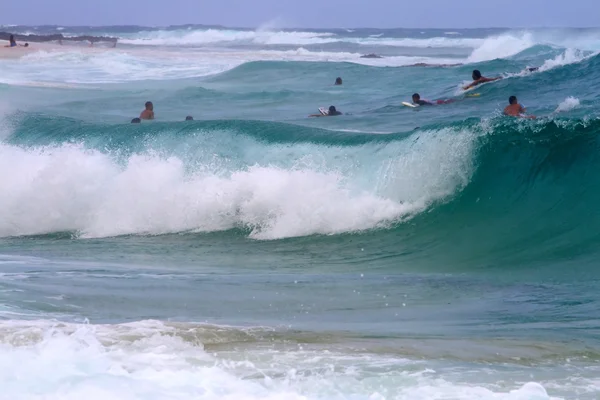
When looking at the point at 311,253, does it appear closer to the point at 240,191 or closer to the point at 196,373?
the point at 240,191

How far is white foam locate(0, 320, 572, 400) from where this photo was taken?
481cm

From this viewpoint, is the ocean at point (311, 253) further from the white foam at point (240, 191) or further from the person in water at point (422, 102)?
the person in water at point (422, 102)

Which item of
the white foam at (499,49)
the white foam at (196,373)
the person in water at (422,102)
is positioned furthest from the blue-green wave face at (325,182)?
the white foam at (499,49)

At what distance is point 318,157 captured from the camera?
13.3m

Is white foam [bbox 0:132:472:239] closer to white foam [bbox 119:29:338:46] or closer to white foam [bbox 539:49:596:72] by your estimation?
white foam [bbox 539:49:596:72]

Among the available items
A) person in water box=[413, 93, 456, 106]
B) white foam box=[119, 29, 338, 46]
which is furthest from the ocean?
white foam box=[119, 29, 338, 46]

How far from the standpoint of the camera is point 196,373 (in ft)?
16.8

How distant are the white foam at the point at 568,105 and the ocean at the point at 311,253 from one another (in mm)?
53

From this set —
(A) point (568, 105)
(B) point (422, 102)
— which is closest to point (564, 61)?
(B) point (422, 102)

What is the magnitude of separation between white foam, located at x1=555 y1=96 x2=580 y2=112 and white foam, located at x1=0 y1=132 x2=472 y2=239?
5913mm

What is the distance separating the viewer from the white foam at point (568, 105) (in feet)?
57.7

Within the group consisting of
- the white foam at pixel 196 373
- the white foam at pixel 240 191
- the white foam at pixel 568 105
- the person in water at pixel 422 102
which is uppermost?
the white foam at pixel 568 105

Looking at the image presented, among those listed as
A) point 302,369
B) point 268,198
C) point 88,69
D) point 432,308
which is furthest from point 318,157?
point 88,69

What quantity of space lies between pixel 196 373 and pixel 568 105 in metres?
14.1
